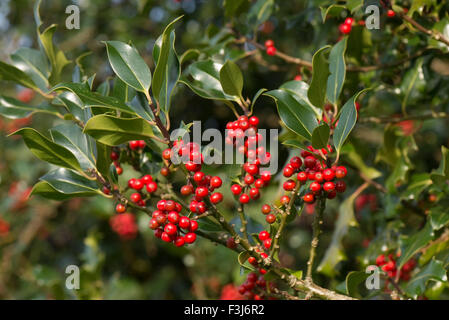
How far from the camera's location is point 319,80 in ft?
3.71

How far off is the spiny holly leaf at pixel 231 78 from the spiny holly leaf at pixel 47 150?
41 cm

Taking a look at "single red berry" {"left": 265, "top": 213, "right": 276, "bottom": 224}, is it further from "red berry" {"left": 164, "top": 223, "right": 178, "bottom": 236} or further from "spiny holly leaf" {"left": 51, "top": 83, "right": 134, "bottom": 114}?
"spiny holly leaf" {"left": 51, "top": 83, "right": 134, "bottom": 114}

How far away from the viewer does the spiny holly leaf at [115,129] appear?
94cm

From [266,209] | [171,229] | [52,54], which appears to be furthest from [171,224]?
[52,54]

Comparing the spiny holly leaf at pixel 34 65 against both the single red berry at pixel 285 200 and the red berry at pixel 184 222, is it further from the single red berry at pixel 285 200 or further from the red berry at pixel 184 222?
the single red berry at pixel 285 200

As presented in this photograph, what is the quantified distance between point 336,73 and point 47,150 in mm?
732

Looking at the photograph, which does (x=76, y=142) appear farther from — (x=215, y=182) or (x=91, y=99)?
(x=215, y=182)

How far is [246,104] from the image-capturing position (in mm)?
1195

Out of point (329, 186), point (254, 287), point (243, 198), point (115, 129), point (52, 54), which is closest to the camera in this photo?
point (115, 129)

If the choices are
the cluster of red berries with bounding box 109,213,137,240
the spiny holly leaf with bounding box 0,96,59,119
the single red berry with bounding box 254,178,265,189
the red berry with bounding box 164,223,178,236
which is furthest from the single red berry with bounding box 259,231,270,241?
the cluster of red berries with bounding box 109,213,137,240

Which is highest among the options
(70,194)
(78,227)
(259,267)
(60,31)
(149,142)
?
(60,31)

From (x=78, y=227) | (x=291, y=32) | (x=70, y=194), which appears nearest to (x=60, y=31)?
(x=78, y=227)

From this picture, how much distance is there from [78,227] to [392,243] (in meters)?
2.76
